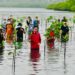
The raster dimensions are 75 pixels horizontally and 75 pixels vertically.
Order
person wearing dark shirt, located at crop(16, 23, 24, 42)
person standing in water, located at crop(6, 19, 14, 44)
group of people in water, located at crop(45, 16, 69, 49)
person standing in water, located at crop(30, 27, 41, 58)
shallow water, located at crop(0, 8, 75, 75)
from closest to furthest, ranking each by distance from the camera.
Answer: shallow water, located at crop(0, 8, 75, 75) → person standing in water, located at crop(30, 27, 41, 58) → group of people in water, located at crop(45, 16, 69, 49) → person wearing dark shirt, located at crop(16, 23, 24, 42) → person standing in water, located at crop(6, 19, 14, 44)

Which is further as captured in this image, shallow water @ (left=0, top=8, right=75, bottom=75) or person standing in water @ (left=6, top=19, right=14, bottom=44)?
person standing in water @ (left=6, top=19, right=14, bottom=44)

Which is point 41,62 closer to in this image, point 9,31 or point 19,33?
point 19,33

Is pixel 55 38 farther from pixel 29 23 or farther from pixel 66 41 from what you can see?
pixel 29 23

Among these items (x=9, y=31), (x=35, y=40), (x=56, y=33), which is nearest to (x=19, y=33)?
(x=9, y=31)

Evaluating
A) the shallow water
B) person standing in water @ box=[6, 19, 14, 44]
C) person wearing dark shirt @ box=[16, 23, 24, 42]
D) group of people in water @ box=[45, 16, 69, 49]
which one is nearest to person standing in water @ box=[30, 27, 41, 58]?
the shallow water

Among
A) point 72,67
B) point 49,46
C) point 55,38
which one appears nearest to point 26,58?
point 72,67

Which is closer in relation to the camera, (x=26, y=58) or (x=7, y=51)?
(x=26, y=58)

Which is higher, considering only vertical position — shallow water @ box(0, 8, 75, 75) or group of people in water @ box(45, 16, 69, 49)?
group of people in water @ box(45, 16, 69, 49)

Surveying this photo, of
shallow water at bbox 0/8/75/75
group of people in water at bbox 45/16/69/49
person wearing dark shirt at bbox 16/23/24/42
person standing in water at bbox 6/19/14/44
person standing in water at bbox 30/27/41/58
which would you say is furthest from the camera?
person standing in water at bbox 6/19/14/44

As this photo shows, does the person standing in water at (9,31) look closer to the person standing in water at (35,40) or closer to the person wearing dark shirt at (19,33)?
the person wearing dark shirt at (19,33)

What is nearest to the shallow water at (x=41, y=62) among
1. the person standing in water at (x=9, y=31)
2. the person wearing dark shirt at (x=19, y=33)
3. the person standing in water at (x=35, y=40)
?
the person standing in water at (x=35, y=40)

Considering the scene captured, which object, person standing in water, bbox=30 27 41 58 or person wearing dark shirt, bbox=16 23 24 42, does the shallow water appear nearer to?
person standing in water, bbox=30 27 41 58

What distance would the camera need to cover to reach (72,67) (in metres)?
25.9

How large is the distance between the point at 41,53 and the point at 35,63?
451cm
